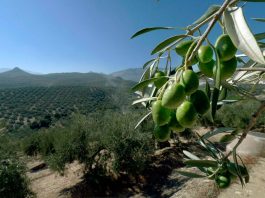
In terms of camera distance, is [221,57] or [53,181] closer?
[221,57]

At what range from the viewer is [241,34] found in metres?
0.55

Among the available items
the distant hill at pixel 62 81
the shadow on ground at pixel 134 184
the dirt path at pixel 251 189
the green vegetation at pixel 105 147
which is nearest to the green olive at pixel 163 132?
the dirt path at pixel 251 189

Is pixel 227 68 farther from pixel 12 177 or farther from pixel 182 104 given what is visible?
pixel 12 177

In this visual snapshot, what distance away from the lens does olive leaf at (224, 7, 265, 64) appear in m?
0.51

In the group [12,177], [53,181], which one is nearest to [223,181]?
[12,177]

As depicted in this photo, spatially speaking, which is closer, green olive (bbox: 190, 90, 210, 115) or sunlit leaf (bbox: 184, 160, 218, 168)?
green olive (bbox: 190, 90, 210, 115)

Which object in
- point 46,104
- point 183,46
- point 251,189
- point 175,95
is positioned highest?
point 183,46

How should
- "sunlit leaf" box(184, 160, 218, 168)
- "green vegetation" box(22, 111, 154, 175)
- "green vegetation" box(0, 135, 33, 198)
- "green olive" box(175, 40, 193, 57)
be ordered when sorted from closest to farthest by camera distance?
"green olive" box(175, 40, 193, 57), "sunlit leaf" box(184, 160, 218, 168), "green vegetation" box(0, 135, 33, 198), "green vegetation" box(22, 111, 154, 175)

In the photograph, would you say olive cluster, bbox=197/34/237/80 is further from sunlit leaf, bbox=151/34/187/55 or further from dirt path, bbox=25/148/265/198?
dirt path, bbox=25/148/265/198

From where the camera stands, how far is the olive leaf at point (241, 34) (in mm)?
512

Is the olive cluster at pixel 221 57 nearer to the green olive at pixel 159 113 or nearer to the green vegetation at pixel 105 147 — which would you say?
the green olive at pixel 159 113

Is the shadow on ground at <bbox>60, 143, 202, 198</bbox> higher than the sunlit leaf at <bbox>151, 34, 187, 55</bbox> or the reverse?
the reverse

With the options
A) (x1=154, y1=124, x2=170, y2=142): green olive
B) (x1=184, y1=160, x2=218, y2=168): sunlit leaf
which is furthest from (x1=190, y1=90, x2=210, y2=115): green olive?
(x1=184, y1=160, x2=218, y2=168): sunlit leaf

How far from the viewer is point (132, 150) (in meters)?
9.38
